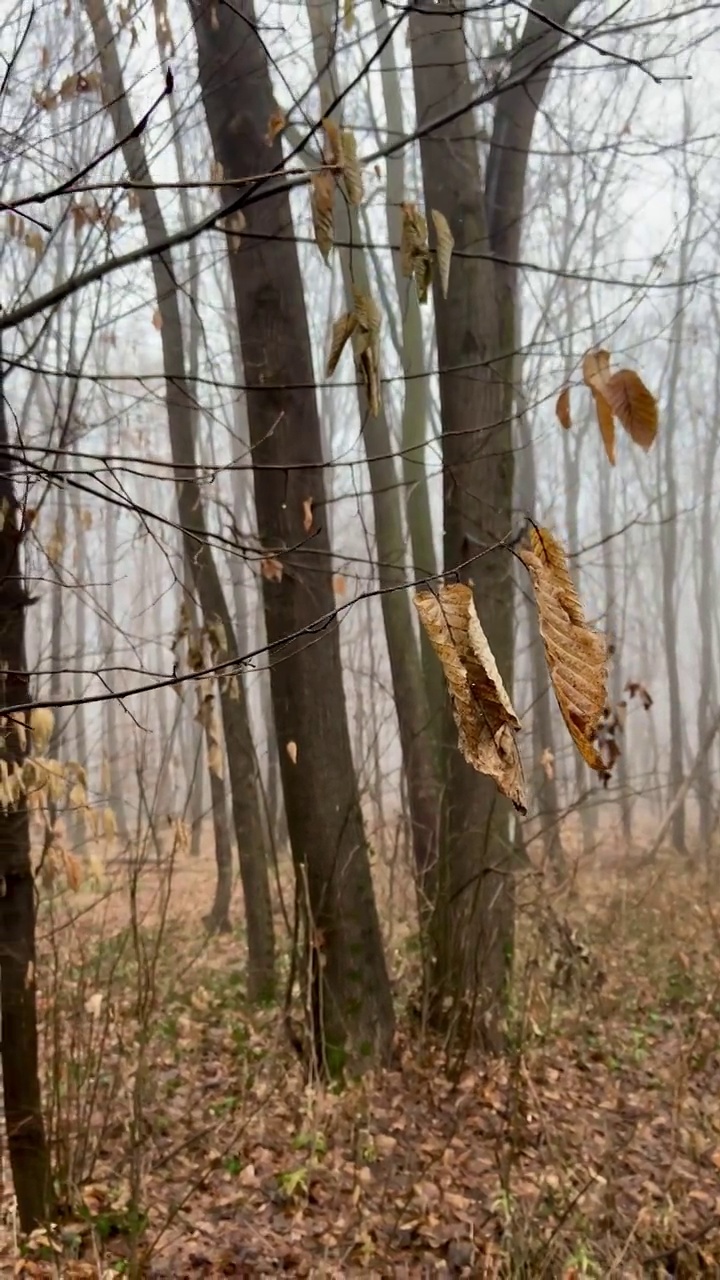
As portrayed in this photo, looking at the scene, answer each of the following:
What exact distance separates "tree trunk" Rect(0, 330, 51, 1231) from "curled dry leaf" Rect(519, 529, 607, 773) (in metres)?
2.11

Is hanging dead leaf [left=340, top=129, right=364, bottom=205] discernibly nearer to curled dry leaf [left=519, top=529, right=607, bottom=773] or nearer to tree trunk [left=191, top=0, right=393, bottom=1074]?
curled dry leaf [left=519, top=529, right=607, bottom=773]

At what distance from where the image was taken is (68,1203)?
307 cm

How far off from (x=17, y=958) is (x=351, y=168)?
2.53 metres

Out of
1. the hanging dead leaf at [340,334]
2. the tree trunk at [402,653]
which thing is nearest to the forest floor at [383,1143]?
the tree trunk at [402,653]

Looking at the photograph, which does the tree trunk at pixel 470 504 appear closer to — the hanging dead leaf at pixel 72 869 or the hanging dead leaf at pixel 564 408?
the hanging dead leaf at pixel 564 408

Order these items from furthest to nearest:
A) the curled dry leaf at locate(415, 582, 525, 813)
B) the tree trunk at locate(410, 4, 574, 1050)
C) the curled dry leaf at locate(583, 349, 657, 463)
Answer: the tree trunk at locate(410, 4, 574, 1050), the curled dry leaf at locate(583, 349, 657, 463), the curled dry leaf at locate(415, 582, 525, 813)

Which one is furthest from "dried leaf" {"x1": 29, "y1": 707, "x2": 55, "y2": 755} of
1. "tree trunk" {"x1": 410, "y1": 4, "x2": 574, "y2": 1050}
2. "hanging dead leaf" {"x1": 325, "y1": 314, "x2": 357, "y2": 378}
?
"tree trunk" {"x1": 410, "y1": 4, "x2": 574, "y2": 1050}

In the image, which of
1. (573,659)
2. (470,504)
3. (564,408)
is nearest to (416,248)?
(564,408)

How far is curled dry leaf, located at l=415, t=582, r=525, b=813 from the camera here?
3.39 ft

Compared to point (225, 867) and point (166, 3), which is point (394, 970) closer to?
point (225, 867)

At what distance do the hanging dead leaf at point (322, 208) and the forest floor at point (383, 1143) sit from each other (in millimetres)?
2139

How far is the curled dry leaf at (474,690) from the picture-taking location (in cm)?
103

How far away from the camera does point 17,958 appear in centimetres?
281

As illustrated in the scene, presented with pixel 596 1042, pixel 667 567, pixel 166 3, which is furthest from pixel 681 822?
pixel 166 3
